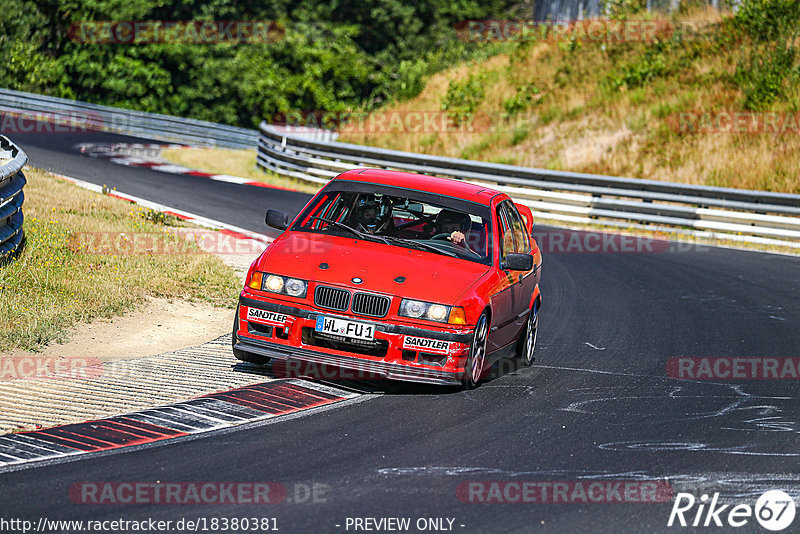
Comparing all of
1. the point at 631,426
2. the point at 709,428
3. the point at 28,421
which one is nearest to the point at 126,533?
the point at 28,421

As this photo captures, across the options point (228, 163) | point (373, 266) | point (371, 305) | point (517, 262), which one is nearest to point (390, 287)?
point (371, 305)

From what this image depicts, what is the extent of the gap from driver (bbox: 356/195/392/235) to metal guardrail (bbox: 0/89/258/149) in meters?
26.9

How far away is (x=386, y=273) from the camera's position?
324 inches

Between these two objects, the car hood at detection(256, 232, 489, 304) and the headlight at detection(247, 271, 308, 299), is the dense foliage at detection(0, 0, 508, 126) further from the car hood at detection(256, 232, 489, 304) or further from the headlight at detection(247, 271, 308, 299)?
the headlight at detection(247, 271, 308, 299)

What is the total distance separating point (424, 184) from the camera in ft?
31.4

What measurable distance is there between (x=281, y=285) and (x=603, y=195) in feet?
48.3

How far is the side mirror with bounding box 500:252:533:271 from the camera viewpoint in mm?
8773

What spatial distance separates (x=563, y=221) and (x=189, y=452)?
54.0 feet

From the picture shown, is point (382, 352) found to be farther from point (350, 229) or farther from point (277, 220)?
point (277, 220)

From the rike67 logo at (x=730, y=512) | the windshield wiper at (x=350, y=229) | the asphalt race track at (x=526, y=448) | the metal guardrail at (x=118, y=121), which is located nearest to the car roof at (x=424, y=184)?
the windshield wiper at (x=350, y=229)

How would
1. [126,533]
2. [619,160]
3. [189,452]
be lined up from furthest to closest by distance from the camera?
[619,160] < [189,452] < [126,533]

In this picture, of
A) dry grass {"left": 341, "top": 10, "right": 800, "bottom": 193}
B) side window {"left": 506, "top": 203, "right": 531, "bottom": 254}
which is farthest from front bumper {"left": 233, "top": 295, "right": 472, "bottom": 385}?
dry grass {"left": 341, "top": 10, "right": 800, "bottom": 193}

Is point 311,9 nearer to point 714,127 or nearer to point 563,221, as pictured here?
point 714,127

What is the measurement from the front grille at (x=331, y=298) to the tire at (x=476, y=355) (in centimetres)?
102
